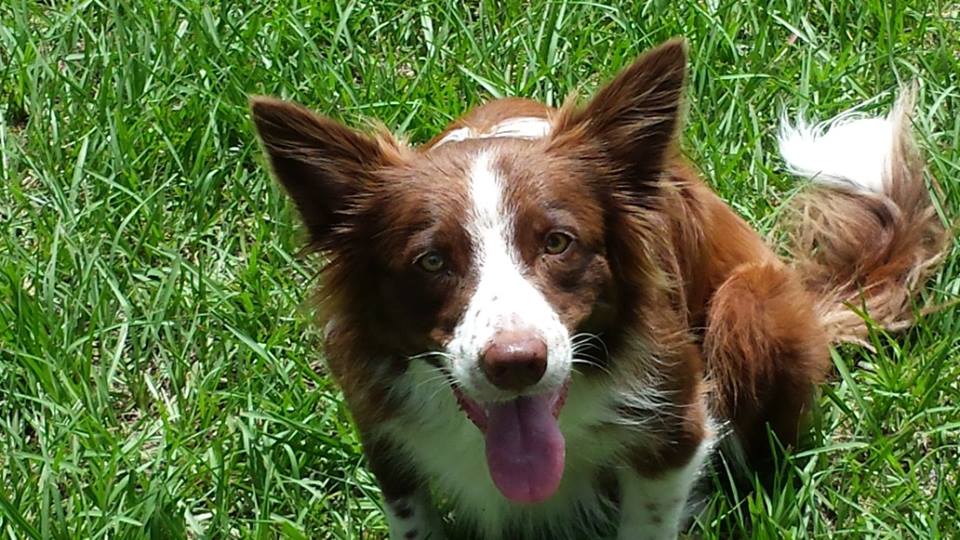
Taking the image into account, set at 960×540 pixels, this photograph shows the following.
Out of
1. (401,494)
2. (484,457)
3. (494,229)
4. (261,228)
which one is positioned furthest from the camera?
(261,228)

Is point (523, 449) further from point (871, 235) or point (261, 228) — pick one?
point (261, 228)

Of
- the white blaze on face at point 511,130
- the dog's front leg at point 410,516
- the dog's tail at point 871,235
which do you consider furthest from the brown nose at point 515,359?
the dog's tail at point 871,235

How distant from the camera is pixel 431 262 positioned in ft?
10.8

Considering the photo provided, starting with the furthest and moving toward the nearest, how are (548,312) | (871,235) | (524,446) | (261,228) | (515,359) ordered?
1. (261,228)
2. (871,235)
3. (524,446)
4. (548,312)
5. (515,359)

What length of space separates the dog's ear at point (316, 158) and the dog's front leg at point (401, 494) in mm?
629

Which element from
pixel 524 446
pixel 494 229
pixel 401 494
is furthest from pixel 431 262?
pixel 401 494

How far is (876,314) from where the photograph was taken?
442 centimetres

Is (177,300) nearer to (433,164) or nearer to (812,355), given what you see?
(433,164)

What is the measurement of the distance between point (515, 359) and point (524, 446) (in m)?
0.43

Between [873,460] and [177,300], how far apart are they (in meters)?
2.16

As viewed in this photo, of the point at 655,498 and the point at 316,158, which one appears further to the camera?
the point at 655,498

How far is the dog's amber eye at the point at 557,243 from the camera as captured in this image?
3273mm

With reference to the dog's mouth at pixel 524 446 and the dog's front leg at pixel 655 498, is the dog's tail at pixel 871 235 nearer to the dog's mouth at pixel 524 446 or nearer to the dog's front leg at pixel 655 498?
the dog's front leg at pixel 655 498

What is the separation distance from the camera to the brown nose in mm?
3027
